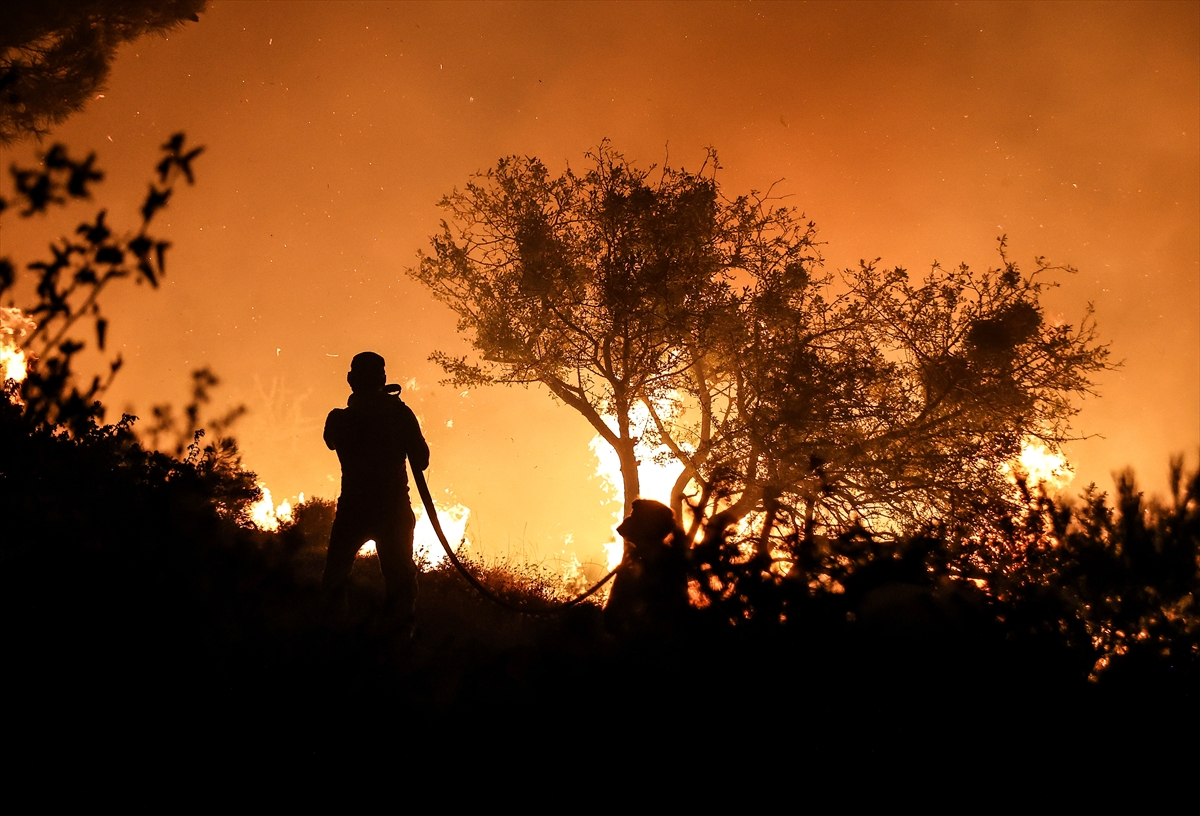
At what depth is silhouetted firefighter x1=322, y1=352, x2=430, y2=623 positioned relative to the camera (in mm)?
6918

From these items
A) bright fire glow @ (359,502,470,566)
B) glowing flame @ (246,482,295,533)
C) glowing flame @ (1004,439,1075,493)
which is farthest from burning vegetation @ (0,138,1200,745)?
glowing flame @ (1004,439,1075,493)

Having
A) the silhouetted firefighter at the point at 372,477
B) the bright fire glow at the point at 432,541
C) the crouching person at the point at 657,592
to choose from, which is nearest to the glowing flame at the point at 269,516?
the bright fire glow at the point at 432,541

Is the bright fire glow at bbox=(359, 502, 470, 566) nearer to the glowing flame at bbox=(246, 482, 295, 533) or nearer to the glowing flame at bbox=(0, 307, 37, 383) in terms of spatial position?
the glowing flame at bbox=(246, 482, 295, 533)

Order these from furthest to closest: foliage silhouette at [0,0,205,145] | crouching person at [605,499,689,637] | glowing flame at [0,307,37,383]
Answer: foliage silhouette at [0,0,205,145], crouching person at [605,499,689,637], glowing flame at [0,307,37,383]

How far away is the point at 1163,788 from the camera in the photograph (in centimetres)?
318

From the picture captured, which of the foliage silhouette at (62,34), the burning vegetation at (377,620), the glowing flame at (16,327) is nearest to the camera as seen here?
the glowing flame at (16,327)

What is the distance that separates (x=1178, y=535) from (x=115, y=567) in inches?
329

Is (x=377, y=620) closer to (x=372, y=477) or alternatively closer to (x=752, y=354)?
(x=372, y=477)

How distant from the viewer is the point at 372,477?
6.98 meters

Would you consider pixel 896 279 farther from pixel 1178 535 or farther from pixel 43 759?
pixel 43 759

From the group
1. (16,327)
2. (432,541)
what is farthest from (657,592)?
(432,541)

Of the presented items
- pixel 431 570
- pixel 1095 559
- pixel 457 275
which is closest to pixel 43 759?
pixel 1095 559

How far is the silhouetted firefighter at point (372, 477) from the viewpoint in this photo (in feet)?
22.7

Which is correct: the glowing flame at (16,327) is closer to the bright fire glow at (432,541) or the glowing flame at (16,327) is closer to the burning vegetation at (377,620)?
the burning vegetation at (377,620)
